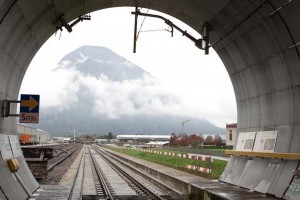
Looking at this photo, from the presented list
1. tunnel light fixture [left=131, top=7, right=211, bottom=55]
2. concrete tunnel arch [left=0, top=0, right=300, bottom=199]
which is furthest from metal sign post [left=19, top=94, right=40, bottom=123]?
tunnel light fixture [left=131, top=7, right=211, bottom=55]

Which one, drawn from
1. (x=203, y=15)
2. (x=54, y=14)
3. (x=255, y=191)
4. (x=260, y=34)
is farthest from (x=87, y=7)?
(x=255, y=191)

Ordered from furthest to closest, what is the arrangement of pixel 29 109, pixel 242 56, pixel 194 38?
pixel 194 38
pixel 242 56
pixel 29 109

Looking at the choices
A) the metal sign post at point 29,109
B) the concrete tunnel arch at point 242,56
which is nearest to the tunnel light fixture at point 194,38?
the concrete tunnel arch at point 242,56

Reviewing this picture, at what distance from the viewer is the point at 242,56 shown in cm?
1619

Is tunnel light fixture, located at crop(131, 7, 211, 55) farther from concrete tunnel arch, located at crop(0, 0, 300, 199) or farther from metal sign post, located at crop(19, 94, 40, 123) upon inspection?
metal sign post, located at crop(19, 94, 40, 123)

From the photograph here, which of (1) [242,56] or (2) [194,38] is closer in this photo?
(1) [242,56]

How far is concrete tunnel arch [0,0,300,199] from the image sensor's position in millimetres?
12289

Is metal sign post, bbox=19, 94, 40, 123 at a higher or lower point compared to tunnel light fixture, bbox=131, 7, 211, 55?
lower

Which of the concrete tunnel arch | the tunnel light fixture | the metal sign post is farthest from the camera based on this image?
the tunnel light fixture

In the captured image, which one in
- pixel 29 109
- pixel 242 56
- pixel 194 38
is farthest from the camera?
pixel 194 38

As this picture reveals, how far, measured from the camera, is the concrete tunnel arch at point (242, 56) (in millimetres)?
12289

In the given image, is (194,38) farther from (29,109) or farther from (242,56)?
(29,109)

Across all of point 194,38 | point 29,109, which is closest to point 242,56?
point 194,38

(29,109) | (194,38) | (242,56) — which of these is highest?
(194,38)
